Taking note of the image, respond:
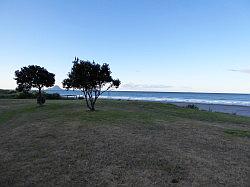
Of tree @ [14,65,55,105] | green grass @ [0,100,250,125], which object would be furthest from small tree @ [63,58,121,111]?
tree @ [14,65,55,105]

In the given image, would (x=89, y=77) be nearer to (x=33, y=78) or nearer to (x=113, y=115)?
(x=113, y=115)

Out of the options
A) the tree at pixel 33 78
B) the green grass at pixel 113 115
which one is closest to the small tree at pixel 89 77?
the green grass at pixel 113 115

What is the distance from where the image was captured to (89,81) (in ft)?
94.8

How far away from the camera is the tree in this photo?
36750 mm

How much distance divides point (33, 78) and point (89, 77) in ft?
35.6

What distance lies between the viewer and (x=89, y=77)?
28734 millimetres

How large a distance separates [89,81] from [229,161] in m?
18.4

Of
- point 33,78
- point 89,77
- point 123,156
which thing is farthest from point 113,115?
point 33,78

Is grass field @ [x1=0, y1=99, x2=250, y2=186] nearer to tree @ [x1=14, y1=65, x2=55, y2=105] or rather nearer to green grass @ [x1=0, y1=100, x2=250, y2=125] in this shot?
green grass @ [x1=0, y1=100, x2=250, y2=125]

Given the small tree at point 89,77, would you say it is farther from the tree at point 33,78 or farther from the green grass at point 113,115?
the tree at point 33,78

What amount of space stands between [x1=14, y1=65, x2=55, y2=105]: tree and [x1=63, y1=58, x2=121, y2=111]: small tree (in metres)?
7.93

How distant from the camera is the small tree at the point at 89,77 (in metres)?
28.7

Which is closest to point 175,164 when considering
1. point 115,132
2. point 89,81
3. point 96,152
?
point 96,152

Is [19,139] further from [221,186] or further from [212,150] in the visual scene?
[221,186]
